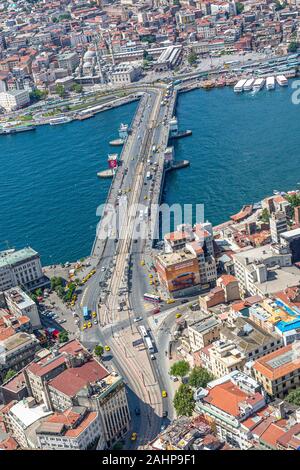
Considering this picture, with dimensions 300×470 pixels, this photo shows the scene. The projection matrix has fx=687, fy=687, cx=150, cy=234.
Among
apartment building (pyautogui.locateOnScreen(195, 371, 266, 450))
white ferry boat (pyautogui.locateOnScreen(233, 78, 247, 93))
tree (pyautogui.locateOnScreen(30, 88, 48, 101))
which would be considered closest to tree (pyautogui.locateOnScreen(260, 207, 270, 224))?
apartment building (pyautogui.locateOnScreen(195, 371, 266, 450))

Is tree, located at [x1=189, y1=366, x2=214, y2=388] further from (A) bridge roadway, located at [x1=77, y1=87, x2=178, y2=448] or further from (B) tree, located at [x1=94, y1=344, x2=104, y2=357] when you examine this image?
(B) tree, located at [x1=94, y1=344, x2=104, y2=357]

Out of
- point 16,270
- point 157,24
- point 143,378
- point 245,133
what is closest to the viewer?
point 143,378

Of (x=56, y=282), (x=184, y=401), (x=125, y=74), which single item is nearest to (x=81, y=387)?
(x=184, y=401)

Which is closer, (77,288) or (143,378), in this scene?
(143,378)

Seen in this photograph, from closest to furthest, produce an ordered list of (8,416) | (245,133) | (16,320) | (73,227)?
(8,416) < (16,320) < (73,227) < (245,133)

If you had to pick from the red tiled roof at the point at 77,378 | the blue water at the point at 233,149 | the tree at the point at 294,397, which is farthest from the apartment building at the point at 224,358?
the blue water at the point at 233,149

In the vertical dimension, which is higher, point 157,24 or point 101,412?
point 157,24
